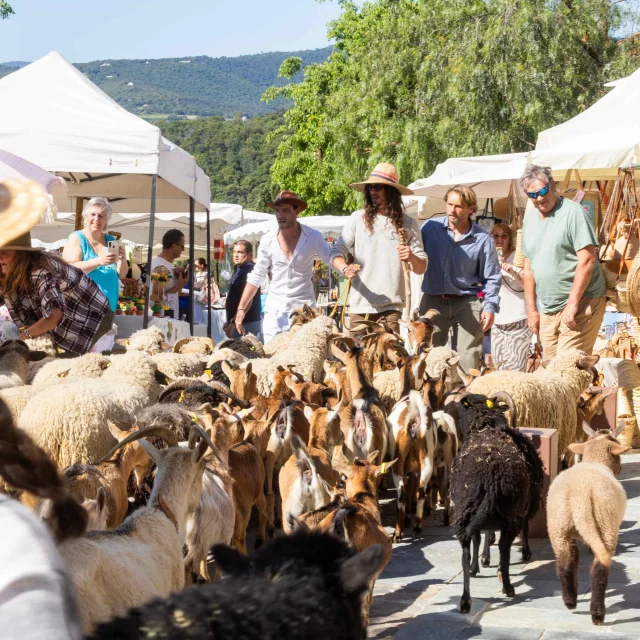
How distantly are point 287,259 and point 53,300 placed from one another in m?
2.78

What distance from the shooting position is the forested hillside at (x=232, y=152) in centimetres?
9575

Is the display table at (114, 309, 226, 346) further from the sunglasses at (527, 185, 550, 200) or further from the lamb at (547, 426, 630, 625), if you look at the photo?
the lamb at (547, 426, 630, 625)

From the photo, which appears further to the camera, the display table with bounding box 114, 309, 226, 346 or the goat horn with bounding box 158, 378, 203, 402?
the display table with bounding box 114, 309, 226, 346

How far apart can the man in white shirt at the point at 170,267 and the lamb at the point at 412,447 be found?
243 inches

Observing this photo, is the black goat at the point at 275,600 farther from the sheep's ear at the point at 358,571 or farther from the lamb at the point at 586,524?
the lamb at the point at 586,524

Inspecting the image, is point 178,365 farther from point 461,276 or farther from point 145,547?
point 145,547

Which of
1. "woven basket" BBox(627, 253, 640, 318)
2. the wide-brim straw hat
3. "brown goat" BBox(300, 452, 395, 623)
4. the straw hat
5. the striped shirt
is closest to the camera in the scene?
the straw hat

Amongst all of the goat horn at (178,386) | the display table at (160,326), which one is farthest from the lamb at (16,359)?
the display table at (160,326)

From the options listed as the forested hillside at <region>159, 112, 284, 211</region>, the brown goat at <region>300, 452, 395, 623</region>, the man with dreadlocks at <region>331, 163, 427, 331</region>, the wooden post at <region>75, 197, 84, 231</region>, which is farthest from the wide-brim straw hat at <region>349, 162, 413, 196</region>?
the forested hillside at <region>159, 112, 284, 211</region>

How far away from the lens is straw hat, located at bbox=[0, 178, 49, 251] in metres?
1.53

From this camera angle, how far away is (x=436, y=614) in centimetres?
459

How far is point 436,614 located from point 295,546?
350 centimetres

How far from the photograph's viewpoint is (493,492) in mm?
4730

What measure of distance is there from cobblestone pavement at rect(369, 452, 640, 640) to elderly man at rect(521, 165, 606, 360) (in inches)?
79.8
